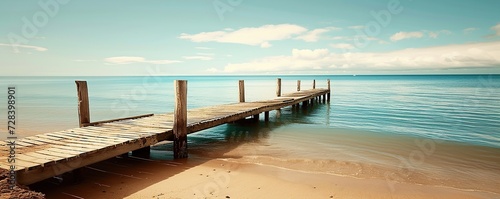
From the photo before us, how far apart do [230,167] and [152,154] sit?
2.57 meters

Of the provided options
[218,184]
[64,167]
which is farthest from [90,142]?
[218,184]

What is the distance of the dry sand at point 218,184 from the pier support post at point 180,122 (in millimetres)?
473

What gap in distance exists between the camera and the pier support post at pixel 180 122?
745 cm

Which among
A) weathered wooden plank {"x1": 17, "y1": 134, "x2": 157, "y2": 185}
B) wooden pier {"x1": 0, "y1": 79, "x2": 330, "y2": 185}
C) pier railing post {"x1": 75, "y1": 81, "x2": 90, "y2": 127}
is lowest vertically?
weathered wooden plank {"x1": 17, "y1": 134, "x2": 157, "y2": 185}

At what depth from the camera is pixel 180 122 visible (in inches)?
294

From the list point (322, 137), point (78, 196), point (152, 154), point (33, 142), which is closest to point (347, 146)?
point (322, 137)

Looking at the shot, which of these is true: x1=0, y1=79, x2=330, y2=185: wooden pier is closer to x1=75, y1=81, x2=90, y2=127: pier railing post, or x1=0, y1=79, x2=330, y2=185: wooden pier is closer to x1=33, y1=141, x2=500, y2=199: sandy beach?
x1=75, y1=81, x2=90, y2=127: pier railing post

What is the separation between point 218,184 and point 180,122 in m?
2.24

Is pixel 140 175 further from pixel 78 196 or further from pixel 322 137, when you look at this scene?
pixel 322 137

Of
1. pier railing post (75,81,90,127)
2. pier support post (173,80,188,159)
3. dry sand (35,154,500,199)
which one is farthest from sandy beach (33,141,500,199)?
pier railing post (75,81,90,127)

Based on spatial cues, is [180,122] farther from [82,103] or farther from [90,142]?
[82,103]

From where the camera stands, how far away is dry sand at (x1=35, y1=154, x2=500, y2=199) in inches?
213

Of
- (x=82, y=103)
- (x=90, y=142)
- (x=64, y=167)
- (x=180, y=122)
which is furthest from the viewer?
(x=82, y=103)

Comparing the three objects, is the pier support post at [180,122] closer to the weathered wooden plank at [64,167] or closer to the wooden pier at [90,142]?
the wooden pier at [90,142]
